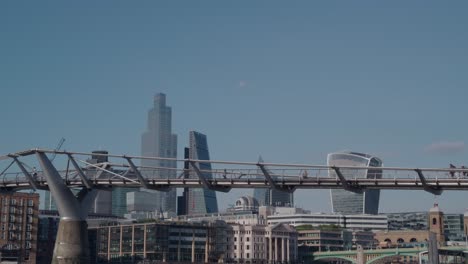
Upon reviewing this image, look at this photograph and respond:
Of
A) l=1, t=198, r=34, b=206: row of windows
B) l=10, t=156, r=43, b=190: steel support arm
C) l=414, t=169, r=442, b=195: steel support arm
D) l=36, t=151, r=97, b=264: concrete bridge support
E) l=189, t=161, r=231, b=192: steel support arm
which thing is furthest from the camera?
l=1, t=198, r=34, b=206: row of windows

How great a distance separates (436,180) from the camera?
83312 mm

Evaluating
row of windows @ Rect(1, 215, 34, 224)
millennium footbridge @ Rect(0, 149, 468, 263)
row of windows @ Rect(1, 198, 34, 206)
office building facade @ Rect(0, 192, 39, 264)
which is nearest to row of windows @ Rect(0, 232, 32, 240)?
office building facade @ Rect(0, 192, 39, 264)

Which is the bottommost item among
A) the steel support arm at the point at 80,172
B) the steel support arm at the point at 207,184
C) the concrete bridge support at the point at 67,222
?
the concrete bridge support at the point at 67,222

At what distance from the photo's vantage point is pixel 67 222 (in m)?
96.0

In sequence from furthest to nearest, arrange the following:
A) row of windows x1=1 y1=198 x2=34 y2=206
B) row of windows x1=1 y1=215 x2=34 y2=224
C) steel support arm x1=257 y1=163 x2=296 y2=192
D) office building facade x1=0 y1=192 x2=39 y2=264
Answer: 1. row of windows x1=1 y1=198 x2=34 y2=206
2. row of windows x1=1 y1=215 x2=34 y2=224
3. office building facade x1=0 y1=192 x2=39 y2=264
4. steel support arm x1=257 y1=163 x2=296 y2=192

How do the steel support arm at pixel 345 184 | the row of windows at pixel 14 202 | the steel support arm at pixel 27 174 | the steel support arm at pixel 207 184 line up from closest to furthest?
the steel support arm at pixel 345 184 → the steel support arm at pixel 207 184 → the steel support arm at pixel 27 174 → the row of windows at pixel 14 202

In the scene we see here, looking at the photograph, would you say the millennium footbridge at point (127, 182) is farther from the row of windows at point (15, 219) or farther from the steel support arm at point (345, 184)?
the row of windows at point (15, 219)

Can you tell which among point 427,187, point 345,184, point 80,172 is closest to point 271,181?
point 345,184

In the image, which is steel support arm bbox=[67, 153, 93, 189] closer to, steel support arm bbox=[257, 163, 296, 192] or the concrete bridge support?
the concrete bridge support

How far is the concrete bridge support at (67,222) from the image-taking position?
95.5 m

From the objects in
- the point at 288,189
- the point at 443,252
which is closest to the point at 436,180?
the point at 288,189

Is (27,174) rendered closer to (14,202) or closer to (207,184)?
(207,184)

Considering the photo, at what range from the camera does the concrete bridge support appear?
313ft

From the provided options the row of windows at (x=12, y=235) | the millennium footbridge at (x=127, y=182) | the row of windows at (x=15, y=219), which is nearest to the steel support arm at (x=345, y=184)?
the millennium footbridge at (x=127, y=182)
